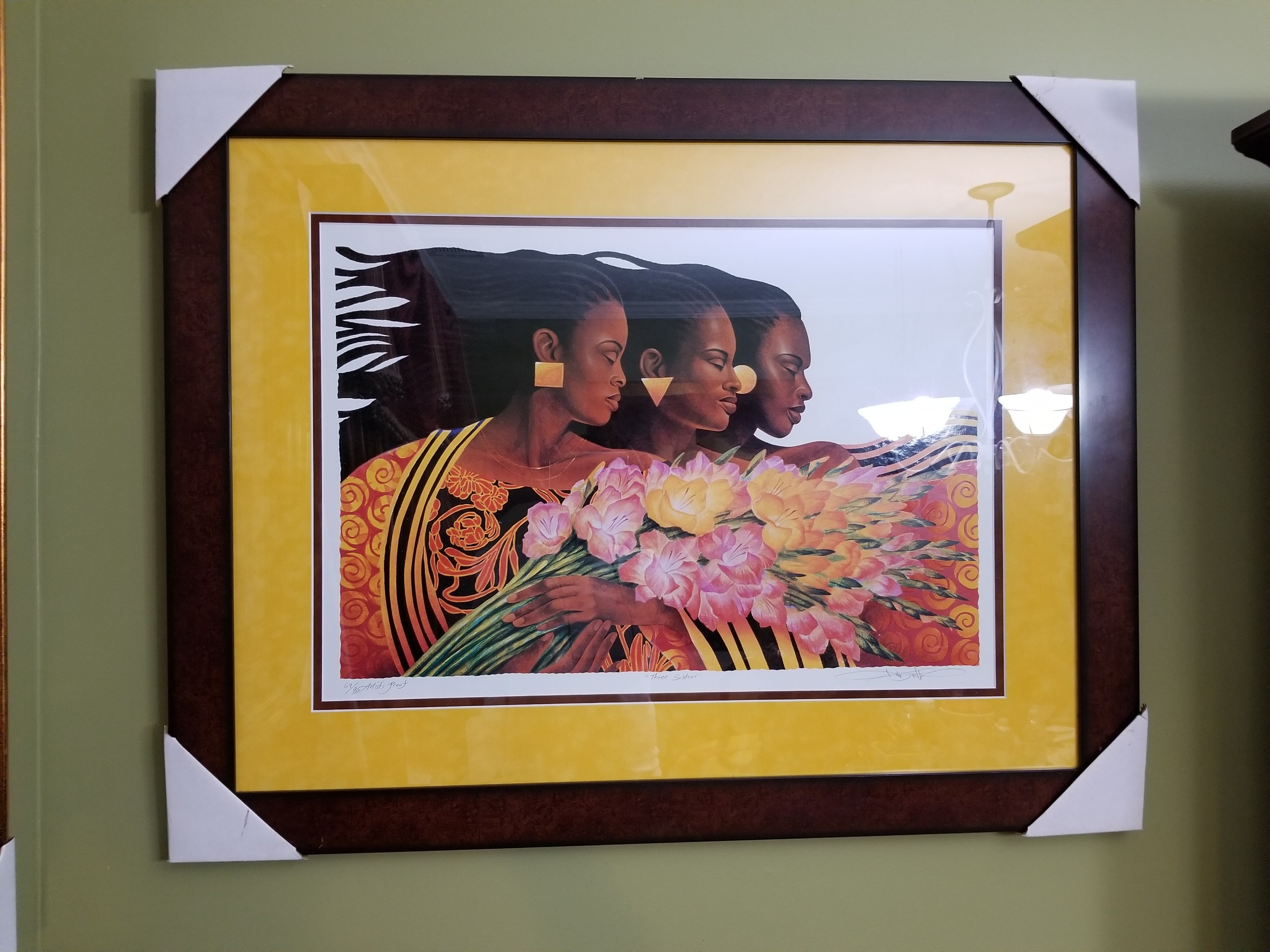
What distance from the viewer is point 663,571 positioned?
0.95m

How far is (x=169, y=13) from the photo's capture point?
0.95m

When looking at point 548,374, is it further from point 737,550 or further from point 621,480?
point 737,550

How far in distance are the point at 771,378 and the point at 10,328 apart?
36.4 inches

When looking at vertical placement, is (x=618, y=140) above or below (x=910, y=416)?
above

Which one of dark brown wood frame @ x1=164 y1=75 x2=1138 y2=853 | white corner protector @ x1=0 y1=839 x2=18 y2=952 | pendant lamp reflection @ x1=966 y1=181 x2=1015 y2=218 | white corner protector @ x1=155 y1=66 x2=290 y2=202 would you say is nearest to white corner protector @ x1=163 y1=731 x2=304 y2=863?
dark brown wood frame @ x1=164 y1=75 x2=1138 y2=853

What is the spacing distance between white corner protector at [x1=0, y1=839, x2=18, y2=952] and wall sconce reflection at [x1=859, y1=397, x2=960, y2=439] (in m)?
1.10

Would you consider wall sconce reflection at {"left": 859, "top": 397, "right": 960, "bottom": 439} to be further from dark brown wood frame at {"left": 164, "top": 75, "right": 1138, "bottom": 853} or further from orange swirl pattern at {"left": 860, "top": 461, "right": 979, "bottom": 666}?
dark brown wood frame at {"left": 164, "top": 75, "right": 1138, "bottom": 853}

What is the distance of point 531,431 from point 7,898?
787 millimetres

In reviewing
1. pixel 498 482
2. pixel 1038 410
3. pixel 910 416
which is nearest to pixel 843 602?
pixel 910 416

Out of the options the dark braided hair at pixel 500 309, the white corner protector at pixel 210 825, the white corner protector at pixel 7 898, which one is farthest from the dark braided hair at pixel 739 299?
the white corner protector at pixel 7 898

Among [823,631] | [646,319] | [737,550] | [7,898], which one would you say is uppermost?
[646,319]

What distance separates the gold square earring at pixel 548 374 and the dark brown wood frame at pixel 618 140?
10.9 inches

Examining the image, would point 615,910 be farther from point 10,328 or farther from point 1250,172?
point 1250,172

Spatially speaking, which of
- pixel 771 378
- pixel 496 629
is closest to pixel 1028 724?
pixel 771 378
